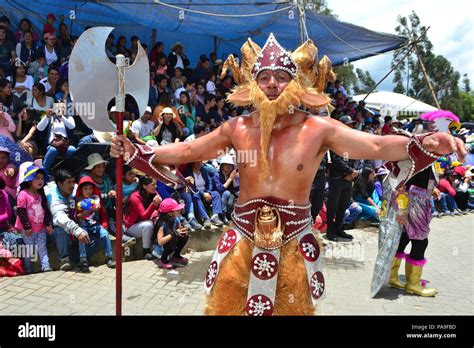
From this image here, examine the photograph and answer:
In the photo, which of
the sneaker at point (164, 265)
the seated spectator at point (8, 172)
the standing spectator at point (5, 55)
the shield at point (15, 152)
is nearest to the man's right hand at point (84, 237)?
the sneaker at point (164, 265)

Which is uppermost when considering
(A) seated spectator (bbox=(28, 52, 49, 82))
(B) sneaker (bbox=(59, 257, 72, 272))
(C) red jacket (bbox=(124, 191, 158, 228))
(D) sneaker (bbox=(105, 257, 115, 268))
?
(A) seated spectator (bbox=(28, 52, 49, 82))

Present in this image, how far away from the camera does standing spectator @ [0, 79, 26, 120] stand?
20.2 feet

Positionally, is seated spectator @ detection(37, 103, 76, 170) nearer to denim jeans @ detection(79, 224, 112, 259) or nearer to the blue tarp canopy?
denim jeans @ detection(79, 224, 112, 259)

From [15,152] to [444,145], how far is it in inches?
199

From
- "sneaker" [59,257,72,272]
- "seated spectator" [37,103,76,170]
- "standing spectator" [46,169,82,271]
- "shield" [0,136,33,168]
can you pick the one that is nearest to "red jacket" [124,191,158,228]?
"standing spectator" [46,169,82,271]

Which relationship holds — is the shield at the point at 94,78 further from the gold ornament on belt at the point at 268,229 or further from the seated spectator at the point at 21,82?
the seated spectator at the point at 21,82

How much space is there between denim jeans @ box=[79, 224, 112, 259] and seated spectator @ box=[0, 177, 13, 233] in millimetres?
859

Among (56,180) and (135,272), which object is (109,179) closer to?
(56,180)

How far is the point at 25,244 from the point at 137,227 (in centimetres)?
132

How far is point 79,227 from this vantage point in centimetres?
471

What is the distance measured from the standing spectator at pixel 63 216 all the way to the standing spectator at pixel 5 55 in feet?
10.3

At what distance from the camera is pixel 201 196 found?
21.0 feet

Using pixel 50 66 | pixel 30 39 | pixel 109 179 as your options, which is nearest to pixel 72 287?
pixel 109 179

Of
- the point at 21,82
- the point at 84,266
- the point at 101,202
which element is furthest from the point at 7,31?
the point at 84,266
